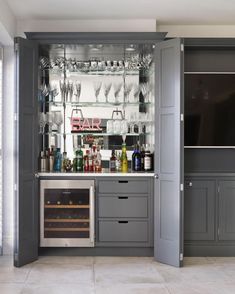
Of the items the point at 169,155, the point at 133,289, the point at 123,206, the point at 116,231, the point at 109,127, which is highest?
the point at 109,127

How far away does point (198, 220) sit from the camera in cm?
511

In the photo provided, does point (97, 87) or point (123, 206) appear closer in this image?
point (123, 206)

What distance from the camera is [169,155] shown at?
188 inches

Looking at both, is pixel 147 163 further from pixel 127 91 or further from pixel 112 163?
pixel 127 91

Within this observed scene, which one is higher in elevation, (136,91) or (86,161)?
(136,91)

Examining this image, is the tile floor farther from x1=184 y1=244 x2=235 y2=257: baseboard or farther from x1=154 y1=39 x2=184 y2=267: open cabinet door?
x1=154 y1=39 x2=184 y2=267: open cabinet door

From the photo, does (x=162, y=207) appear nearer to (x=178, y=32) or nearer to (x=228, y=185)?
(x=228, y=185)

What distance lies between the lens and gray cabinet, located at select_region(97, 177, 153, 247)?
5.03 metres

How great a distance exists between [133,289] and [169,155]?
→ 1457 mm

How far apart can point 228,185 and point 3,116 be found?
105 inches

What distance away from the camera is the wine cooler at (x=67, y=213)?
16.5ft

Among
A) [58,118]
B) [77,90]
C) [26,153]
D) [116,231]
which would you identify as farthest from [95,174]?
[77,90]

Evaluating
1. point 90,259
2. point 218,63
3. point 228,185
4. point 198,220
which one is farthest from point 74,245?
point 218,63

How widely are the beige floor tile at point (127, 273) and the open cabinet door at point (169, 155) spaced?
0.98 ft
